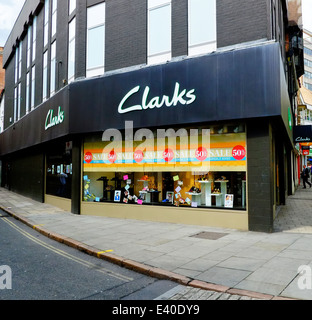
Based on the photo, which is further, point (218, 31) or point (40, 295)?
point (218, 31)

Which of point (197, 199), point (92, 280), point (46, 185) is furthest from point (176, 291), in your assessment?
point (46, 185)

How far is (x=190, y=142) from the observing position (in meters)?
10.3

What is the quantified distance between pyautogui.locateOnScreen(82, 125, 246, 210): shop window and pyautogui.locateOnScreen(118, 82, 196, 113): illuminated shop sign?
1.26m

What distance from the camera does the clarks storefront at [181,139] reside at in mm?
8766

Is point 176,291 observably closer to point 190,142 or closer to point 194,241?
point 194,241

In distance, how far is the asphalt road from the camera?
449cm

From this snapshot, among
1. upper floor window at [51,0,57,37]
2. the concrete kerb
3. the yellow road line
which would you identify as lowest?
the yellow road line

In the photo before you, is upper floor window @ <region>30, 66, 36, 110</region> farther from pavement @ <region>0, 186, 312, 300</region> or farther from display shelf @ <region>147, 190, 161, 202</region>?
display shelf @ <region>147, 190, 161, 202</region>

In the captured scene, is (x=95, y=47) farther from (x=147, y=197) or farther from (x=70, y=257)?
(x=70, y=257)

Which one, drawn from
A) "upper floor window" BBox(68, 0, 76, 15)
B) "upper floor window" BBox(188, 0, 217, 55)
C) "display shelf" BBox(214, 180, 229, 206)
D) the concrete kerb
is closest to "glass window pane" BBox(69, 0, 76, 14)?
"upper floor window" BBox(68, 0, 76, 15)

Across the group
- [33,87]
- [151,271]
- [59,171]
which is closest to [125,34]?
[59,171]

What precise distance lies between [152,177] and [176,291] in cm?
681

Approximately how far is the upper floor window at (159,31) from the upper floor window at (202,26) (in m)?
0.90

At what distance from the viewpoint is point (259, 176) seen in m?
8.80
